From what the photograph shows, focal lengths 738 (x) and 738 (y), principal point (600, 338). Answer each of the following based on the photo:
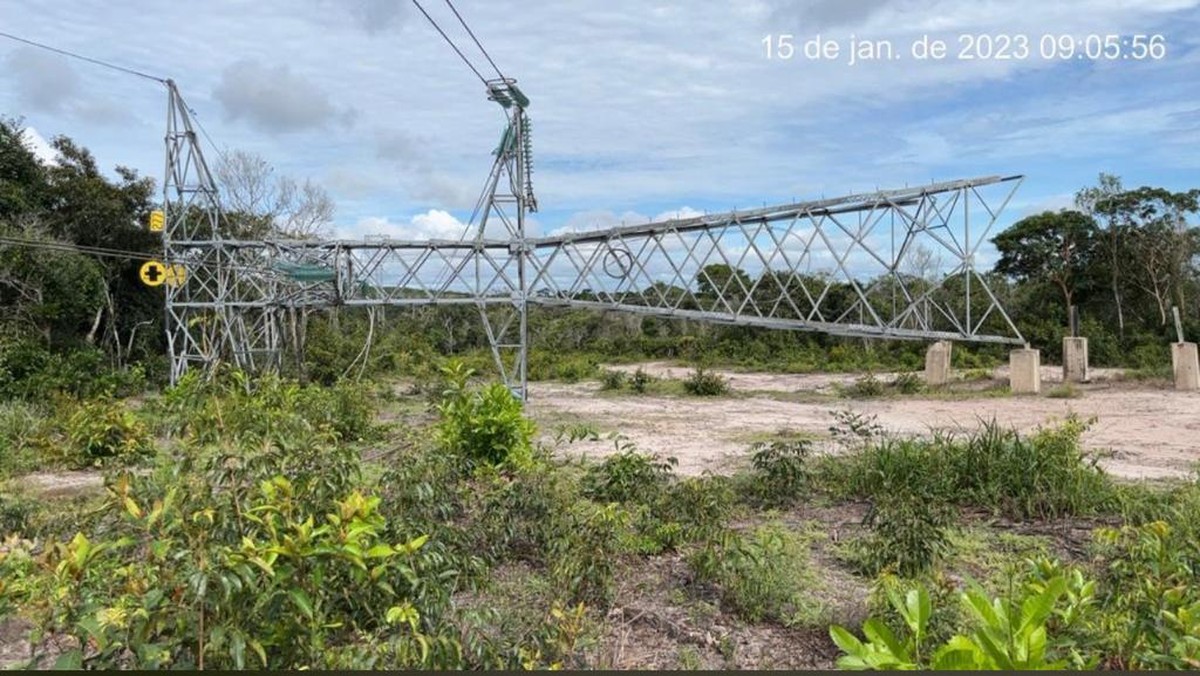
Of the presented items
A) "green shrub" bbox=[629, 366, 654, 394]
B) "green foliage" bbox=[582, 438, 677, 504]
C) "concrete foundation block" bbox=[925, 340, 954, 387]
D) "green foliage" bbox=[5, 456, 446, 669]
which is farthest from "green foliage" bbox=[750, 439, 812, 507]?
"concrete foundation block" bbox=[925, 340, 954, 387]

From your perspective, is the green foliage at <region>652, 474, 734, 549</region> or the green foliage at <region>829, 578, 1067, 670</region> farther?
the green foliage at <region>652, 474, 734, 549</region>

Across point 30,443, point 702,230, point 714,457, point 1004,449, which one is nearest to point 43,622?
point 1004,449

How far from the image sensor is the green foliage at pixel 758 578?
3.99m

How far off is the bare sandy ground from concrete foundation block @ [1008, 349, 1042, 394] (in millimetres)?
636

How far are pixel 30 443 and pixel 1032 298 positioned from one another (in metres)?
28.1

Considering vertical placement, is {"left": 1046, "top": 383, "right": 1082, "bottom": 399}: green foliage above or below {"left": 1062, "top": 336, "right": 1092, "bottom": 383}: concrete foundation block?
below

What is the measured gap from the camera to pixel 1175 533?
438 cm

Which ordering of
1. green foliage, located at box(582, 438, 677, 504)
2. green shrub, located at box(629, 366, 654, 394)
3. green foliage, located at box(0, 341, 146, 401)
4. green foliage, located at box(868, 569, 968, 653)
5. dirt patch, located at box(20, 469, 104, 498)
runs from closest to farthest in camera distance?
1. green foliage, located at box(868, 569, 968, 653)
2. green foliage, located at box(582, 438, 677, 504)
3. dirt patch, located at box(20, 469, 104, 498)
4. green foliage, located at box(0, 341, 146, 401)
5. green shrub, located at box(629, 366, 654, 394)

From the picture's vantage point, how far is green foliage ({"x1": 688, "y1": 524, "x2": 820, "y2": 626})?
3986 mm

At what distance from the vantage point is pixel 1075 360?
56.4 ft

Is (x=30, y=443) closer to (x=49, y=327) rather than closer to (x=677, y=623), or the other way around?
(x=677, y=623)

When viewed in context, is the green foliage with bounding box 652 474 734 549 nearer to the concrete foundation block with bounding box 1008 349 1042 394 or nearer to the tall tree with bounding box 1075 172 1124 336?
the concrete foundation block with bounding box 1008 349 1042 394

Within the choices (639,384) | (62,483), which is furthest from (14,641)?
(639,384)

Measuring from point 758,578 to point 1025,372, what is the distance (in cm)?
1435
